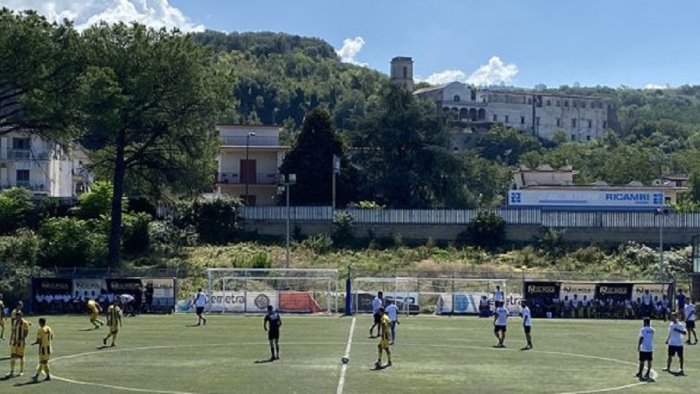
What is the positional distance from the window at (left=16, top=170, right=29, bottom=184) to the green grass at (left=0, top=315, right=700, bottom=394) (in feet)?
176

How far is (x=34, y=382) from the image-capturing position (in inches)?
1252

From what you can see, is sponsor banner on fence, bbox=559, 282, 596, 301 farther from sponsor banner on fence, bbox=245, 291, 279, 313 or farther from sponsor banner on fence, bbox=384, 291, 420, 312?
sponsor banner on fence, bbox=245, 291, 279, 313

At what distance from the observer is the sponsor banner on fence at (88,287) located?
212 ft

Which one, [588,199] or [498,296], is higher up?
[588,199]

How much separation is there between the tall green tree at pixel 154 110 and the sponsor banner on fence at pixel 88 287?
1217 cm

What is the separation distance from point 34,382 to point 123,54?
163ft

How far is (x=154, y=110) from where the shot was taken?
78812 mm

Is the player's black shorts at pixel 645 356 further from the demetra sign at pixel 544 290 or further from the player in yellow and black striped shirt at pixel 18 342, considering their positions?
the demetra sign at pixel 544 290

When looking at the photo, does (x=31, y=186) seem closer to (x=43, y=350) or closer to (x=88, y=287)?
(x=88, y=287)

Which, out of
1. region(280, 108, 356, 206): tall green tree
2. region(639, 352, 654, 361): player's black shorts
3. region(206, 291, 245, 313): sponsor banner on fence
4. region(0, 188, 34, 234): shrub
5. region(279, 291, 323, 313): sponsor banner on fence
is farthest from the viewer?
region(280, 108, 356, 206): tall green tree

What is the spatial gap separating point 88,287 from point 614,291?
3045 cm

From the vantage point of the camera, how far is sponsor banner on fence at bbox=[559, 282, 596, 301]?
65188 mm

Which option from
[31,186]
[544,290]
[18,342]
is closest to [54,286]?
[544,290]

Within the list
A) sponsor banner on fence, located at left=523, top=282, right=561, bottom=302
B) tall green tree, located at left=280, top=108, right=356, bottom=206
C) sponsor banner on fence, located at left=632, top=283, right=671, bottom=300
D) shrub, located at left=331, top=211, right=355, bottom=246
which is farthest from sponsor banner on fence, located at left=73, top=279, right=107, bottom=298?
tall green tree, located at left=280, top=108, right=356, bottom=206
